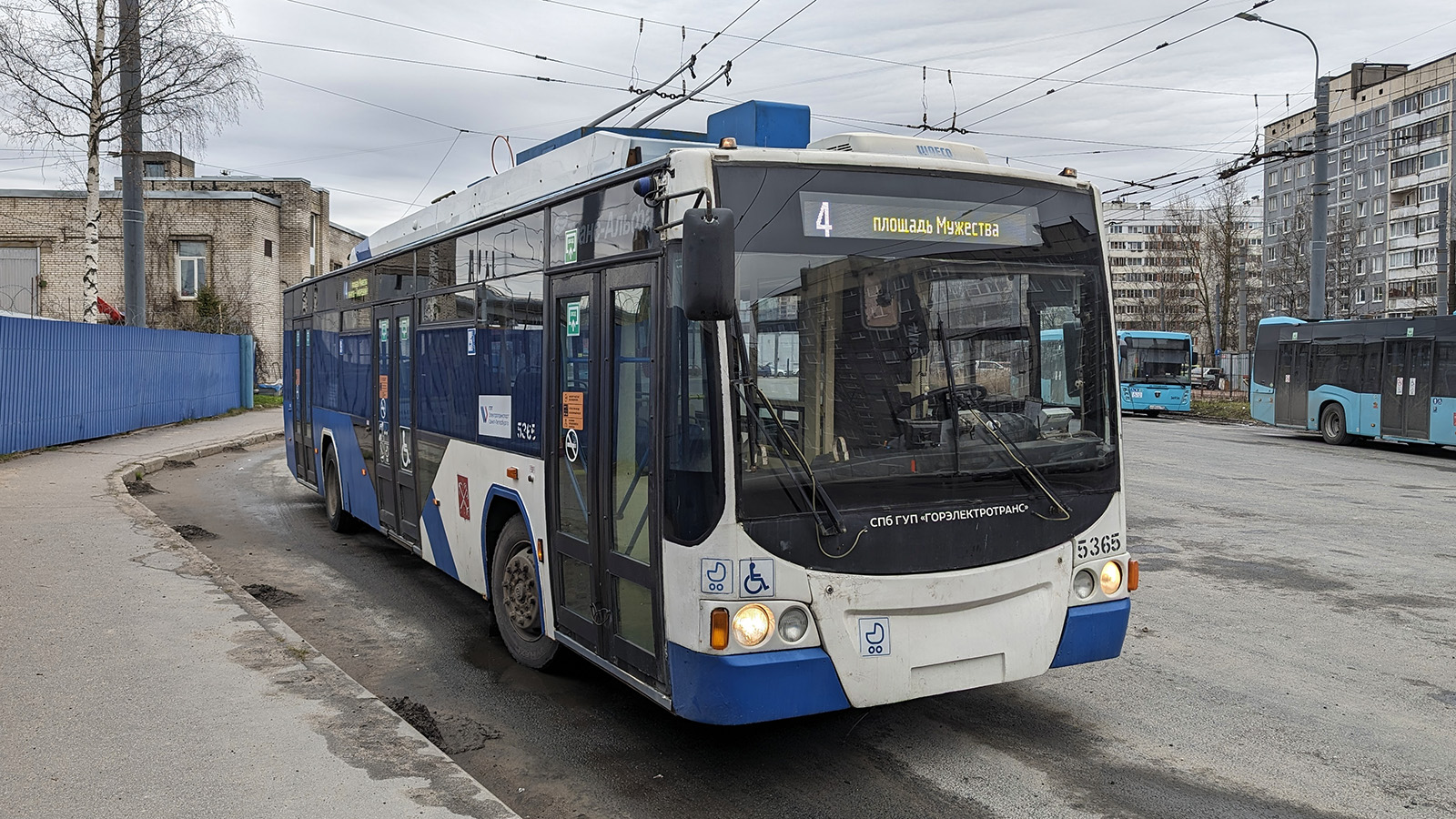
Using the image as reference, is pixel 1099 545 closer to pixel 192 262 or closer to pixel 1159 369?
pixel 1159 369

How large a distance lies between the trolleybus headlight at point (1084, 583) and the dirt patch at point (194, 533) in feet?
30.5

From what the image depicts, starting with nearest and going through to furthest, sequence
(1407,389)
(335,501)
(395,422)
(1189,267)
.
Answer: (395,422)
(335,501)
(1407,389)
(1189,267)

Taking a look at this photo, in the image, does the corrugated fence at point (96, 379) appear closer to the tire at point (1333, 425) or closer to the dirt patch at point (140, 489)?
the dirt patch at point (140, 489)

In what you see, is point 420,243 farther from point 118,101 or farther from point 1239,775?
point 118,101

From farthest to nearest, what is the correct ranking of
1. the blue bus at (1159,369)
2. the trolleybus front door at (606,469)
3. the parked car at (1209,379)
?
the parked car at (1209,379) → the blue bus at (1159,369) → the trolleybus front door at (606,469)

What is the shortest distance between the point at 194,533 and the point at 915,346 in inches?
376

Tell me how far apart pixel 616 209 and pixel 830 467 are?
1.69m

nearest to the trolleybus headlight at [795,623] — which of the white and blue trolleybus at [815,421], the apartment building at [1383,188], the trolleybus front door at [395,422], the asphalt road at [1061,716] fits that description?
the white and blue trolleybus at [815,421]

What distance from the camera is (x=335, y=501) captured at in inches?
461

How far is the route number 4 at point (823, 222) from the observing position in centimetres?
480

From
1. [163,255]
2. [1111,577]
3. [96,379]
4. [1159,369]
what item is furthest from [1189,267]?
[1111,577]

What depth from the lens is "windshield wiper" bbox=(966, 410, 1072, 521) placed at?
5.01m

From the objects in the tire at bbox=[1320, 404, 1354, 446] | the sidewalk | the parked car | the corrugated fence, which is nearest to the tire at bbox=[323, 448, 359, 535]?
the sidewalk

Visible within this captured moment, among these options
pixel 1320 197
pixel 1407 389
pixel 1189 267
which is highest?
pixel 1189 267
